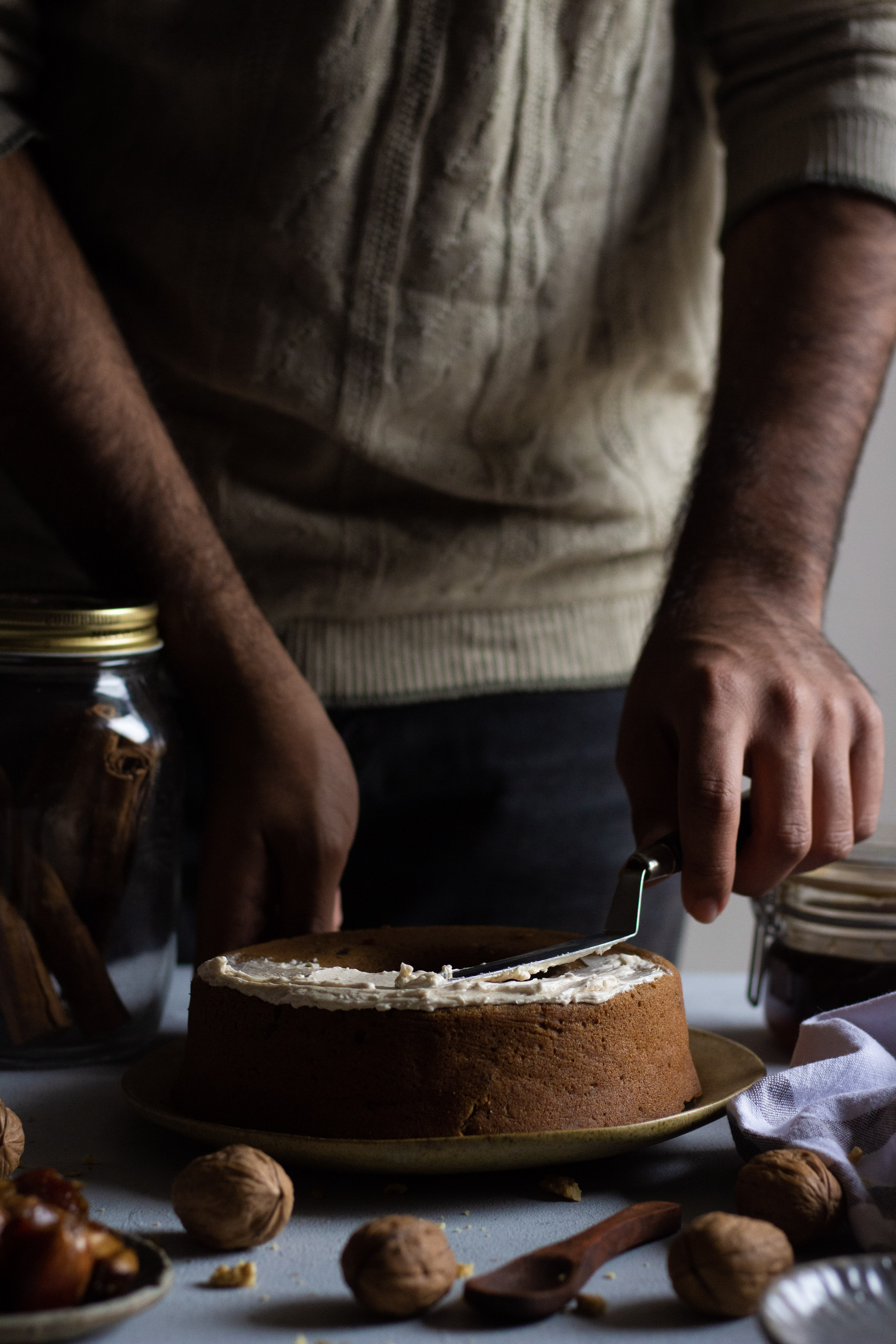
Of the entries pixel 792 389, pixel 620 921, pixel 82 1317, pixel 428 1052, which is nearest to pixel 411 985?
pixel 428 1052

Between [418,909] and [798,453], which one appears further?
[418,909]

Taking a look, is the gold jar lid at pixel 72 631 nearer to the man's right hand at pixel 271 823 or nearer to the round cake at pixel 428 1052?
the man's right hand at pixel 271 823

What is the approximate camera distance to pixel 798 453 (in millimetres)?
1188

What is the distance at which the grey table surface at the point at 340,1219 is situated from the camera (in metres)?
0.59

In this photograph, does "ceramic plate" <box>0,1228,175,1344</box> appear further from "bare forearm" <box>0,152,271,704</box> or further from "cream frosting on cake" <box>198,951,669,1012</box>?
"bare forearm" <box>0,152,271,704</box>

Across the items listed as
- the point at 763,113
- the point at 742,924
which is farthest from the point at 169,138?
the point at 742,924

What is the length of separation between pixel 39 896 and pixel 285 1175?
0.38 metres

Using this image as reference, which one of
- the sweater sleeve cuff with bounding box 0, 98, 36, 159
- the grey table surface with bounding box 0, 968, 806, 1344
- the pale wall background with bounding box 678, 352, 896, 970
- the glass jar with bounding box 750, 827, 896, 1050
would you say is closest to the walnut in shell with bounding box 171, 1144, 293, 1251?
the grey table surface with bounding box 0, 968, 806, 1344

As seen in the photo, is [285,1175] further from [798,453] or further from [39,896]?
[798,453]

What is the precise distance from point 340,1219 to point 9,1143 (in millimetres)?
198

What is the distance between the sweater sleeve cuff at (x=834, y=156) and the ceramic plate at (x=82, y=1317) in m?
1.10

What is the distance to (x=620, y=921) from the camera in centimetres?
87

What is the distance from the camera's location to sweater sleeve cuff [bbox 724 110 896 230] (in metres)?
1.25

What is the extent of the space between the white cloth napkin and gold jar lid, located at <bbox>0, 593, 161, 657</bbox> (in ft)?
1.81
